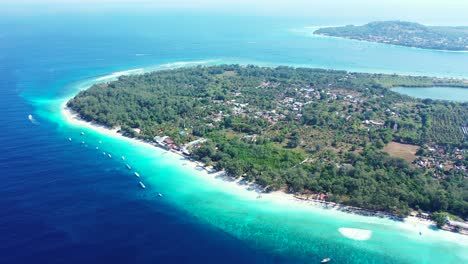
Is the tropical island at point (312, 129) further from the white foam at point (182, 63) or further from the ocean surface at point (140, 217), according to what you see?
the white foam at point (182, 63)

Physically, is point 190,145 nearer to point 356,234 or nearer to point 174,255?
point 174,255

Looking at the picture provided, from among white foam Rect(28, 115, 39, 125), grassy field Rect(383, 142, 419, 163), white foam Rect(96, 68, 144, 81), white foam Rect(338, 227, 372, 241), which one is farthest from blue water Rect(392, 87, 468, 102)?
white foam Rect(28, 115, 39, 125)

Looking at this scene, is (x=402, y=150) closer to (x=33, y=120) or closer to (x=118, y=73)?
(x=33, y=120)

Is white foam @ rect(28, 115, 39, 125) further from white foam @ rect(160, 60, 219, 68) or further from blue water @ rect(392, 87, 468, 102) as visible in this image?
blue water @ rect(392, 87, 468, 102)

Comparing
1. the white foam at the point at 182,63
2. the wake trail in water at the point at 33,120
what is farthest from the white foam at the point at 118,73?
Answer: the wake trail in water at the point at 33,120

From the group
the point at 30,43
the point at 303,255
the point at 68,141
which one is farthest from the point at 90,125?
the point at 30,43

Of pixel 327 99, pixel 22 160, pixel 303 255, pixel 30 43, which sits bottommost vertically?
pixel 303 255
